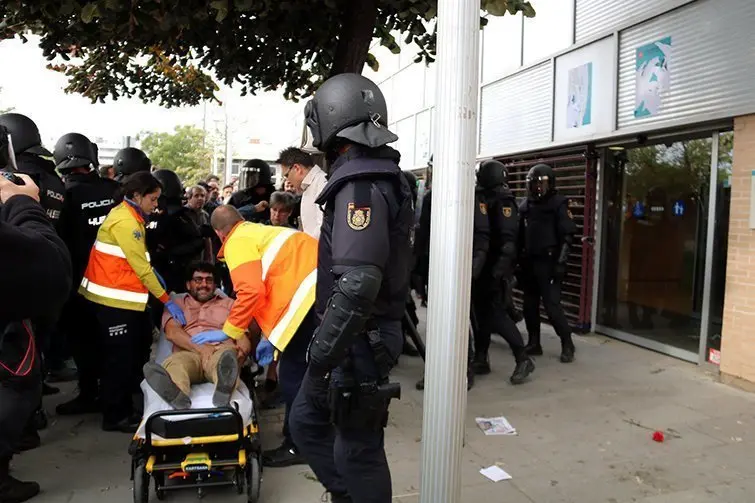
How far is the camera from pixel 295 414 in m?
2.99

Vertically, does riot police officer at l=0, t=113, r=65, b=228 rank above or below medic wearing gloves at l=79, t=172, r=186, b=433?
above

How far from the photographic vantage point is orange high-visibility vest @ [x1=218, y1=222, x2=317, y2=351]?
12.4 feet

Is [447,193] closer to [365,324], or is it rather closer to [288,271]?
[365,324]

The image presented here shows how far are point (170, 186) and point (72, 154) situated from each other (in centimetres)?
130

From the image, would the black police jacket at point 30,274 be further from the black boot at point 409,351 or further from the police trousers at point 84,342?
the black boot at point 409,351

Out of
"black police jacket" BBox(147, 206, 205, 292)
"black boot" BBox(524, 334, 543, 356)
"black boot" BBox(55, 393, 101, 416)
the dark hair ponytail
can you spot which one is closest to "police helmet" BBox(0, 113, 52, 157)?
the dark hair ponytail

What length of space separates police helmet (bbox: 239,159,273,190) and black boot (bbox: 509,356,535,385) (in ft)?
10.3

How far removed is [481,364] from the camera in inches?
247

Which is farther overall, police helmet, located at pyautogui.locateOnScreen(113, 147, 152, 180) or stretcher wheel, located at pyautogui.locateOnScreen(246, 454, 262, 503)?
police helmet, located at pyautogui.locateOnScreen(113, 147, 152, 180)

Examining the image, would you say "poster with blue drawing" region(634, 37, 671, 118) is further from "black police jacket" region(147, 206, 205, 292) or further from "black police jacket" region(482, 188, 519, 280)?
"black police jacket" region(147, 206, 205, 292)

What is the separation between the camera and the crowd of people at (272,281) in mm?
2502

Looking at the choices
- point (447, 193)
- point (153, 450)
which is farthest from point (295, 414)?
point (447, 193)

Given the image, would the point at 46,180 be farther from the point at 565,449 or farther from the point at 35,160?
the point at 565,449

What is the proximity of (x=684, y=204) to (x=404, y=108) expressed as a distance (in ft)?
29.2
